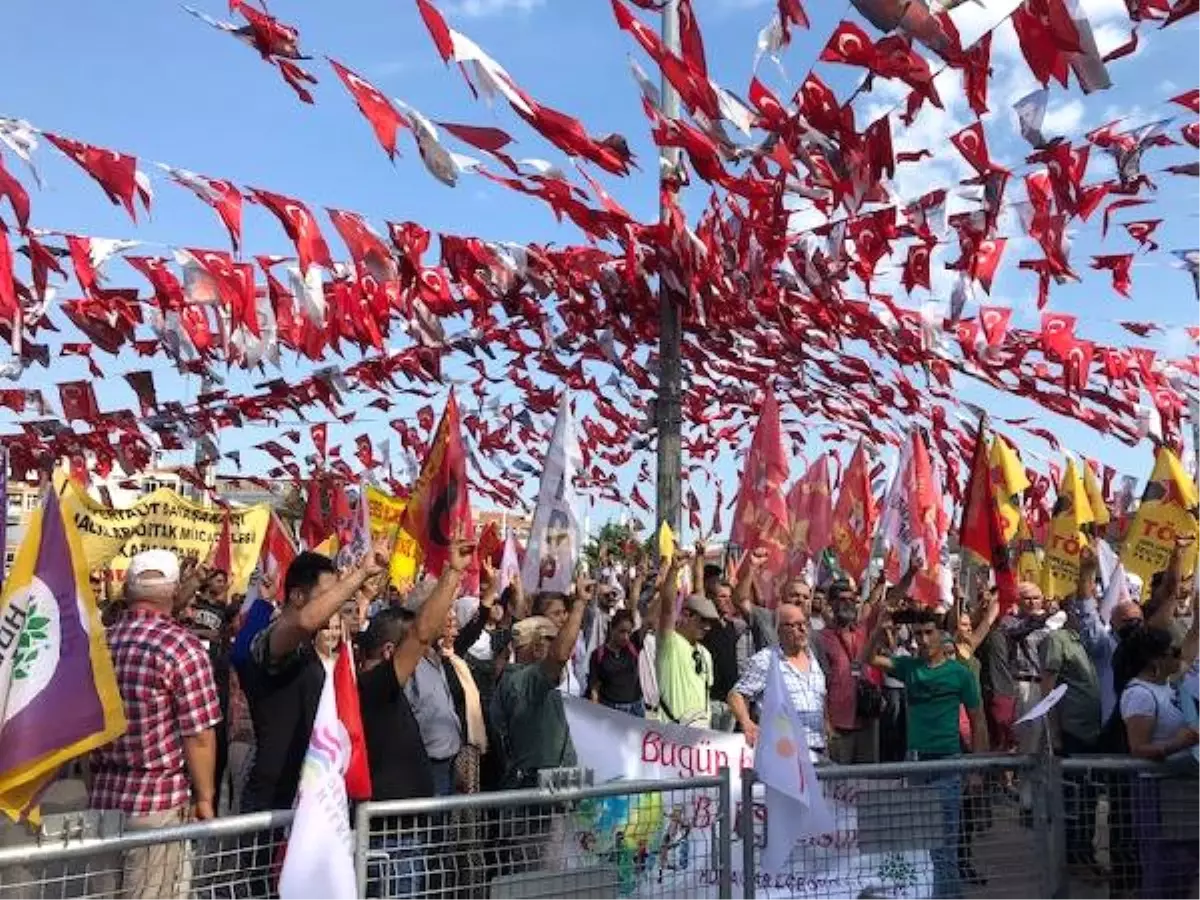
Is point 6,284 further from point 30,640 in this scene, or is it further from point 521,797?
point 521,797

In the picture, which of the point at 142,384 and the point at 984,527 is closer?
the point at 984,527

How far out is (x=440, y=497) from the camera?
9125mm

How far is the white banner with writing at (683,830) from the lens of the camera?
5.09 metres

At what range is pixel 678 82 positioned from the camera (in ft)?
29.1

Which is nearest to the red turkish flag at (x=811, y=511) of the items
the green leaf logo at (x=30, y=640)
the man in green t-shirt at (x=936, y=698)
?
the man in green t-shirt at (x=936, y=698)

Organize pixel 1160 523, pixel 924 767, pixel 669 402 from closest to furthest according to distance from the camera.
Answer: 1. pixel 924 767
2. pixel 669 402
3. pixel 1160 523

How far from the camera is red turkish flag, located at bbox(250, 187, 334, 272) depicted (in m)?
10.4

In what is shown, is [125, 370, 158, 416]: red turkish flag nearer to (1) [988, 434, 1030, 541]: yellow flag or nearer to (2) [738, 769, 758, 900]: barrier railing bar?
(1) [988, 434, 1030, 541]: yellow flag

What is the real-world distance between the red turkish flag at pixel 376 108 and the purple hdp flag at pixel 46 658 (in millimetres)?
5495

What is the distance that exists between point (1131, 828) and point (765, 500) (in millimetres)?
5860

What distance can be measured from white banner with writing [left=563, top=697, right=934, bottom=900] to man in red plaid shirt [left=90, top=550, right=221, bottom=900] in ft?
4.92

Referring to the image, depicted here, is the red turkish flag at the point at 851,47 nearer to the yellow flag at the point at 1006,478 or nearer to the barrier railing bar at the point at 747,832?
the barrier railing bar at the point at 747,832

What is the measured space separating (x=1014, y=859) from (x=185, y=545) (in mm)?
12912

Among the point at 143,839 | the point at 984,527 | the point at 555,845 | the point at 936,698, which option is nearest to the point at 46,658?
the point at 143,839
